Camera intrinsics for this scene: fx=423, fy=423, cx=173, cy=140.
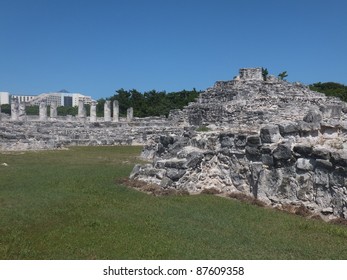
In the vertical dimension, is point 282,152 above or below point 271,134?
below

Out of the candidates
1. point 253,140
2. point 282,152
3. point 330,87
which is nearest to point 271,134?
point 253,140

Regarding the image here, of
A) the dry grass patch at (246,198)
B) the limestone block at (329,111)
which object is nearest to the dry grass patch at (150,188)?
the dry grass patch at (246,198)

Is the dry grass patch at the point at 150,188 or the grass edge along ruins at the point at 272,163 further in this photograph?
the dry grass patch at the point at 150,188

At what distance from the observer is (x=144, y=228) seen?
7680mm

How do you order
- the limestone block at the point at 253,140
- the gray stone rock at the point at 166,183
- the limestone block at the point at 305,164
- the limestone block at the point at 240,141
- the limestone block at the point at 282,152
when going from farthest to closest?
the gray stone rock at the point at 166,183 < the limestone block at the point at 240,141 < the limestone block at the point at 253,140 < the limestone block at the point at 282,152 < the limestone block at the point at 305,164

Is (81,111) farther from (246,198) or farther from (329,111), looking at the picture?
(246,198)

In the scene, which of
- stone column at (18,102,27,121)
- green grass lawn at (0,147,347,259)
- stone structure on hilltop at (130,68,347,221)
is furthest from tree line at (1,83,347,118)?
green grass lawn at (0,147,347,259)

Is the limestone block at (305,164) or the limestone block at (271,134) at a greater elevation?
the limestone block at (271,134)

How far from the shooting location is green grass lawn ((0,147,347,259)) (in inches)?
251

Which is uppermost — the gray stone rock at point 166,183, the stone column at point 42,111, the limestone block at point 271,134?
the stone column at point 42,111

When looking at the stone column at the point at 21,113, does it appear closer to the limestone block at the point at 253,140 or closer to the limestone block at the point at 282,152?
the limestone block at the point at 253,140

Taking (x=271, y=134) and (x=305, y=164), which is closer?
(x=305, y=164)

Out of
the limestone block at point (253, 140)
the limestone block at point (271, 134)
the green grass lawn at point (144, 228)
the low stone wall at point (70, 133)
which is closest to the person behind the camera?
the green grass lawn at point (144, 228)

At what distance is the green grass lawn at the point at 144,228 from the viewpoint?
21.0ft
